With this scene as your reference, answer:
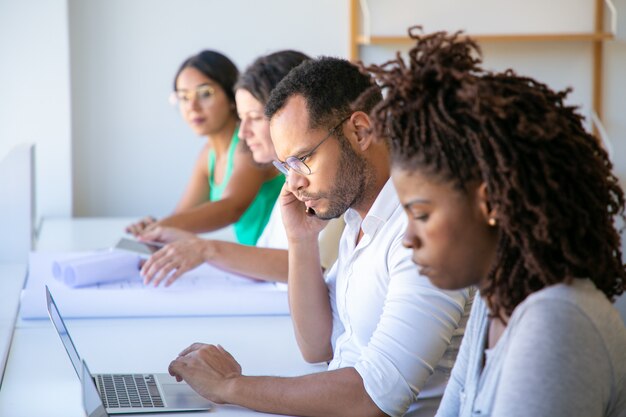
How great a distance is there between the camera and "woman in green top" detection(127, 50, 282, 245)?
2.63 m

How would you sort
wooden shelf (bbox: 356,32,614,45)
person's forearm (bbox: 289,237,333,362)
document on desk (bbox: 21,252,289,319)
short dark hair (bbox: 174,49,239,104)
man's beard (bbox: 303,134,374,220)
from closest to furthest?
man's beard (bbox: 303,134,374,220) → person's forearm (bbox: 289,237,333,362) → document on desk (bbox: 21,252,289,319) → short dark hair (bbox: 174,49,239,104) → wooden shelf (bbox: 356,32,614,45)

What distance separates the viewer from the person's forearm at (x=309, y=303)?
159 centimetres

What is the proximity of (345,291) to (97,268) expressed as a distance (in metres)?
0.69

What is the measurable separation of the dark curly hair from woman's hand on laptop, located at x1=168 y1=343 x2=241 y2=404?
512mm

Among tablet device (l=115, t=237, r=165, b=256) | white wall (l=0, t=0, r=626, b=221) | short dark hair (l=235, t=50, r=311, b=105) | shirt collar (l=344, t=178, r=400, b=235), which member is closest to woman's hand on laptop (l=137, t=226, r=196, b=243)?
tablet device (l=115, t=237, r=165, b=256)

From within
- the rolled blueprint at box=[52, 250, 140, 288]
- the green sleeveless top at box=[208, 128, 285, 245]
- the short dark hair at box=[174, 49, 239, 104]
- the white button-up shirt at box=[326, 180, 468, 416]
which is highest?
the short dark hair at box=[174, 49, 239, 104]

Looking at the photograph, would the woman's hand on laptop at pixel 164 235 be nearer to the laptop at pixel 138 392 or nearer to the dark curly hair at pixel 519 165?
the laptop at pixel 138 392

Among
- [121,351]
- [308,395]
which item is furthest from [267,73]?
[308,395]

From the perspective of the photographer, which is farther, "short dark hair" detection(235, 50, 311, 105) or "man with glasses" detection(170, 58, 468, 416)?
"short dark hair" detection(235, 50, 311, 105)

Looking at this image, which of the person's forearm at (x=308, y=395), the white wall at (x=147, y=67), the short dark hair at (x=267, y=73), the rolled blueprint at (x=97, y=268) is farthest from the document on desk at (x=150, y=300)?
the white wall at (x=147, y=67)

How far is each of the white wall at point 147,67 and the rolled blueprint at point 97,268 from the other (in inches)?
73.9

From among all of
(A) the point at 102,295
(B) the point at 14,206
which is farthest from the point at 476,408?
(B) the point at 14,206

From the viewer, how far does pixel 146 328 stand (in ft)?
5.90

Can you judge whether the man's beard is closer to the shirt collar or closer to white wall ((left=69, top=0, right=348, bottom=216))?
the shirt collar
